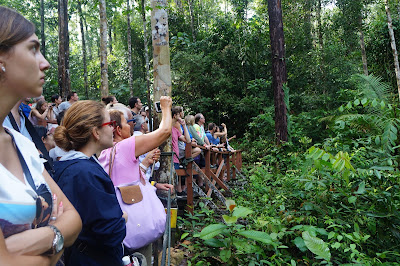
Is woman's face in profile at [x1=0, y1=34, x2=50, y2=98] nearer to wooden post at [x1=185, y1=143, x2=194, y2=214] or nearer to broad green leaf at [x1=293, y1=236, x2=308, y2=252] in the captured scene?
broad green leaf at [x1=293, y1=236, x2=308, y2=252]

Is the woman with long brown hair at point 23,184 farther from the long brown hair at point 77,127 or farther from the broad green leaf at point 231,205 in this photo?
the broad green leaf at point 231,205

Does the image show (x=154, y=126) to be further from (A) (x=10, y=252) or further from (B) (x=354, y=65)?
(B) (x=354, y=65)

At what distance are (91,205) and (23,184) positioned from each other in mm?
776

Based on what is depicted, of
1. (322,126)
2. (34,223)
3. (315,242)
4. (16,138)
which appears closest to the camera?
(34,223)

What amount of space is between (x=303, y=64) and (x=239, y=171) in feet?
28.0

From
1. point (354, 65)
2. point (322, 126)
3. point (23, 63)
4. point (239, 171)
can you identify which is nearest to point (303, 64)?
point (354, 65)

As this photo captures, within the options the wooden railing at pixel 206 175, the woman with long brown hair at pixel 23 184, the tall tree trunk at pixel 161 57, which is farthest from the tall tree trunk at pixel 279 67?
the woman with long brown hair at pixel 23 184

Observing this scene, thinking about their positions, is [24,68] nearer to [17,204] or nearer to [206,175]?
[17,204]

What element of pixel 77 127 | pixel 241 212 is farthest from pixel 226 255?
pixel 77 127

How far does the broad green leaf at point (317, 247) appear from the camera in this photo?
347 centimetres

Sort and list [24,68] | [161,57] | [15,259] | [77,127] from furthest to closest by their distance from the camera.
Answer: [161,57]
[77,127]
[24,68]
[15,259]

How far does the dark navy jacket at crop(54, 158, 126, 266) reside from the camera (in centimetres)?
181

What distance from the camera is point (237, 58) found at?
1800 cm

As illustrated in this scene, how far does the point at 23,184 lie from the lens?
107 centimetres
